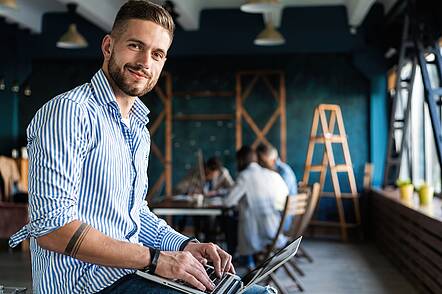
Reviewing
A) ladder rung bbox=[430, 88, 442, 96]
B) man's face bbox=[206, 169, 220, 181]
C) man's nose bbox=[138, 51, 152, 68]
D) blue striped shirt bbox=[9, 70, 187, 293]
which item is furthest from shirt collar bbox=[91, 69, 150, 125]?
man's face bbox=[206, 169, 220, 181]

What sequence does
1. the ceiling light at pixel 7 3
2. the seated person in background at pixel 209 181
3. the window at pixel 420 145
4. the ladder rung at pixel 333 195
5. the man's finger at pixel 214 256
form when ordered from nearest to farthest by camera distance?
the man's finger at pixel 214 256, the ceiling light at pixel 7 3, the seated person in background at pixel 209 181, the window at pixel 420 145, the ladder rung at pixel 333 195

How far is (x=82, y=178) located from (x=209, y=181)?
691cm

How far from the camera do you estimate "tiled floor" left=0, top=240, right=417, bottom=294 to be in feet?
21.2

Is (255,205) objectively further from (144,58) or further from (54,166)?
(54,166)

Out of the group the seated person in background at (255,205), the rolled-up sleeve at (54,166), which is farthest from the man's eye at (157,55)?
the seated person in background at (255,205)

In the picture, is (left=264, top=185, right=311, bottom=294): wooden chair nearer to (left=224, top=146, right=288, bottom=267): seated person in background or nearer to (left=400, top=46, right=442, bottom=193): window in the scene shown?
(left=224, top=146, right=288, bottom=267): seated person in background

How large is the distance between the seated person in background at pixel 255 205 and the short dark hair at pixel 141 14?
475cm

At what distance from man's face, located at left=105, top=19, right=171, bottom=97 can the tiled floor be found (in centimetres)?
392

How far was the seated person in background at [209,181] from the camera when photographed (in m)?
8.51

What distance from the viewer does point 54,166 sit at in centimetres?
174

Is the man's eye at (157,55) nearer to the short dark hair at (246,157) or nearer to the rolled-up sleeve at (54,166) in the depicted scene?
the rolled-up sleeve at (54,166)

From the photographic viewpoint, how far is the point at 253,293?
202cm

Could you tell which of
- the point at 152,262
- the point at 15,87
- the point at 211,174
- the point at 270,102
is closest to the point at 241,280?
the point at 152,262

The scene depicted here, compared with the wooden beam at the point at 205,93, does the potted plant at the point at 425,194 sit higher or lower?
lower
